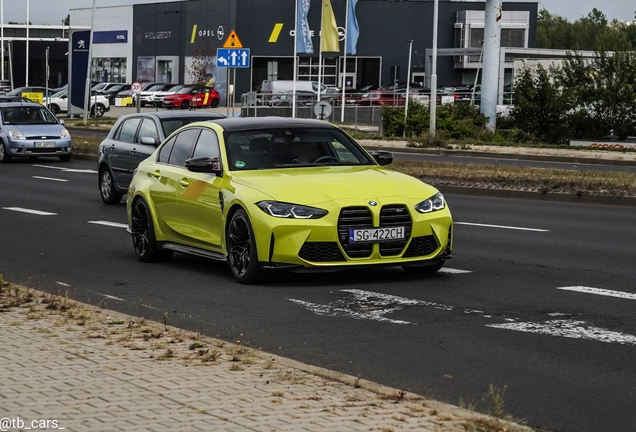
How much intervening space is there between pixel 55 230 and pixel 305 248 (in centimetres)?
685

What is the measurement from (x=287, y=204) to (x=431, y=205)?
135 centimetres

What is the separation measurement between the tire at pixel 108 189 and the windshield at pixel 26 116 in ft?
44.4

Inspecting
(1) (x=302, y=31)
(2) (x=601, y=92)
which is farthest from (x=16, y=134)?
(1) (x=302, y=31)

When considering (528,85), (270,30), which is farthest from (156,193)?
(270,30)

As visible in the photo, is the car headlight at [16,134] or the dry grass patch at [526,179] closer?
the dry grass patch at [526,179]

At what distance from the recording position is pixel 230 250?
11.6 meters

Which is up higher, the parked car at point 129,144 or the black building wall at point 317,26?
the black building wall at point 317,26

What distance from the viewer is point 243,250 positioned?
11469 mm

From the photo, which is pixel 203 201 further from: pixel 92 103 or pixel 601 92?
pixel 92 103

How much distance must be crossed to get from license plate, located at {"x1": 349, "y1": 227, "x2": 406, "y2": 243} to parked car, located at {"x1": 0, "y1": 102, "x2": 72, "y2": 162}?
2394cm

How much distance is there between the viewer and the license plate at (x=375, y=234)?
36.1ft

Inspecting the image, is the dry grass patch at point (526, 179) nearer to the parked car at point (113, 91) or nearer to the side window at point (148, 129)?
the side window at point (148, 129)

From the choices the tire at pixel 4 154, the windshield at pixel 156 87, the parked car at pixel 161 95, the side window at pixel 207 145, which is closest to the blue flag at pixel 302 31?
the parked car at pixel 161 95

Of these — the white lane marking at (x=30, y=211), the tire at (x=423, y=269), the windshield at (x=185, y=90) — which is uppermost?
the windshield at (x=185, y=90)
